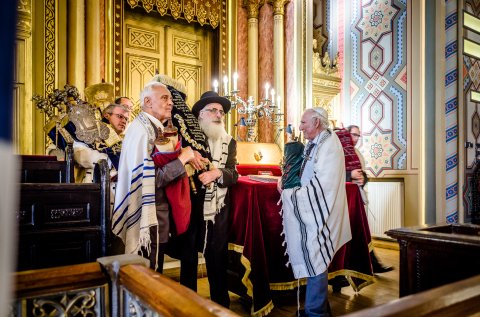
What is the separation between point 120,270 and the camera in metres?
1.13

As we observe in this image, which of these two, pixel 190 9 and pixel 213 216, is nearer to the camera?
pixel 213 216

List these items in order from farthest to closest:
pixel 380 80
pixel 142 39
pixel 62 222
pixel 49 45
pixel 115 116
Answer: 1. pixel 380 80
2. pixel 142 39
3. pixel 49 45
4. pixel 115 116
5. pixel 62 222

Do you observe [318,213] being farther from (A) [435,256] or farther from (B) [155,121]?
(B) [155,121]

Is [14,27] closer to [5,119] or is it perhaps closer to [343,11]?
[5,119]

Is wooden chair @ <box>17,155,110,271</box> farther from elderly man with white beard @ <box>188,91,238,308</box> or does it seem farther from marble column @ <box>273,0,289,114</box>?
marble column @ <box>273,0,289,114</box>

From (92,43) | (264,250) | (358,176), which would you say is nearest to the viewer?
(264,250)

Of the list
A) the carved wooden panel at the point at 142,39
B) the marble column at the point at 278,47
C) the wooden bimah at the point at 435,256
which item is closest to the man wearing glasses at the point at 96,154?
the wooden bimah at the point at 435,256

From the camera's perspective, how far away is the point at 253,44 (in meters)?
5.72

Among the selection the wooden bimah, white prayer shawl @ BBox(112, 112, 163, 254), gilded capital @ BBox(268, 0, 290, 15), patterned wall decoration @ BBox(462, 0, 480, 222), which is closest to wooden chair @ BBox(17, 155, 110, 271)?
white prayer shawl @ BBox(112, 112, 163, 254)

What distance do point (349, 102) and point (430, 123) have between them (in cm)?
138

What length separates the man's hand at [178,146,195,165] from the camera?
2121 millimetres

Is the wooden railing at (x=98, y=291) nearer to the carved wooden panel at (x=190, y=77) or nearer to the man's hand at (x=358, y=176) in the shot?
the man's hand at (x=358, y=176)

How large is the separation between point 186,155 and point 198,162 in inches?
4.5

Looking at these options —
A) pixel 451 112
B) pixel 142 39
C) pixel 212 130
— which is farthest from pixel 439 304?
pixel 142 39
